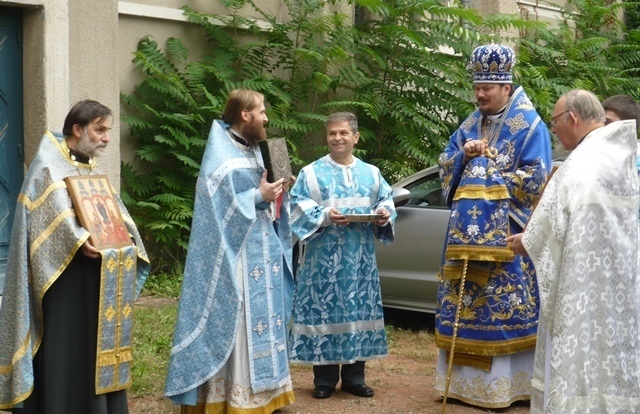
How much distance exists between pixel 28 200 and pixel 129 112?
5449 mm

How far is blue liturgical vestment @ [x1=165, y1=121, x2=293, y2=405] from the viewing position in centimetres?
591

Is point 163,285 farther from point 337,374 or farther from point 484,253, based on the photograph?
point 484,253

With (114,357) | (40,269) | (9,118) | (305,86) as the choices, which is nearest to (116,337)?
(114,357)

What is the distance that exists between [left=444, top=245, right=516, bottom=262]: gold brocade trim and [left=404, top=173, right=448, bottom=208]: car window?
2461mm

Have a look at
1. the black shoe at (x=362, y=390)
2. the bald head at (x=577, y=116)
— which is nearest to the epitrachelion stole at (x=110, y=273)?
the black shoe at (x=362, y=390)

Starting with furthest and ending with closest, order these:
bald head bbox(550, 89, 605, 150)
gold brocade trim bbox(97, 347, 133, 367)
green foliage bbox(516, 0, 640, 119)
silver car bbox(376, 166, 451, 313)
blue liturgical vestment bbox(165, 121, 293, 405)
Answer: green foliage bbox(516, 0, 640, 119), silver car bbox(376, 166, 451, 313), blue liturgical vestment bbox(165, 121, 293, 405), gold brocade trim bbox(97, 347, 133, 367), bald head bbox(550, 89, 605, 150)

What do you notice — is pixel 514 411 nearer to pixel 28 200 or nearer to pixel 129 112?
pixel 28 200

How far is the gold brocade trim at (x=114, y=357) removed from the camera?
5.41 m

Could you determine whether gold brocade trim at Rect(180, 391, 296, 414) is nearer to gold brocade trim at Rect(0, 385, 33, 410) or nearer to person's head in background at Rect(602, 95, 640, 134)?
gold brocade trim at Rect(0, 385, 33, 410)

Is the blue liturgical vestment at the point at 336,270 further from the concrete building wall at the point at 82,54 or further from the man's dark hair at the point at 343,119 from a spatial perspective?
the concrete building wall at the point at 82,54

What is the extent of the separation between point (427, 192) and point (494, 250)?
2.69 m

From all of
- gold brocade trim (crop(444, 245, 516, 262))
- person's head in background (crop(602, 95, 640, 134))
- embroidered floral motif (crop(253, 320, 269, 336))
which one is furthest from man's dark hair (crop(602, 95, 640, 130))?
embroidered floral motif (crop(253, 320, 269, 336))

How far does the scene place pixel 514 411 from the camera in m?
6.64

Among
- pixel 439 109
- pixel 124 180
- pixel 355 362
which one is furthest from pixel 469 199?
pixel 439 109
